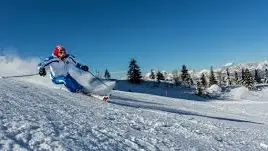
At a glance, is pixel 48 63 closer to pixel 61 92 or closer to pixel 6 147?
pixel 61 92

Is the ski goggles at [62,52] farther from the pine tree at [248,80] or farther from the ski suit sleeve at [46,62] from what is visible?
the pine tree at [248,80]

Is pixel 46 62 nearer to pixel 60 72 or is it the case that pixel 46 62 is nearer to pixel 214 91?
pixel 60 72

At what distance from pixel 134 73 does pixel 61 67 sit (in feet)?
292

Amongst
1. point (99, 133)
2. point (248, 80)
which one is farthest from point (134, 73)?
point (99, 133)

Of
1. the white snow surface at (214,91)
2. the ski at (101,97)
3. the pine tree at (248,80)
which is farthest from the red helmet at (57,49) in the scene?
the pine tree at (248,80)

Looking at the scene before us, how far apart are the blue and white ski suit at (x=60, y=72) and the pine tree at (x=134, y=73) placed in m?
86.5

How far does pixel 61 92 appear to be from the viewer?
20.3 m

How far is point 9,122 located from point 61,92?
10948 mm

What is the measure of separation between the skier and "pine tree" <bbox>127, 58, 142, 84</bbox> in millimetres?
86285

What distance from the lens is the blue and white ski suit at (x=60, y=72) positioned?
20.5 m

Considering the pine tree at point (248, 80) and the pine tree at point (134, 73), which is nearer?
the pine tree at point (134, 73)

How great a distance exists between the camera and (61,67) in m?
21.0

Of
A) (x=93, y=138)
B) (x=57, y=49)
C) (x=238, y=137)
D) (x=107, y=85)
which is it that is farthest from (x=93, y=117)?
(x=57, y=49)

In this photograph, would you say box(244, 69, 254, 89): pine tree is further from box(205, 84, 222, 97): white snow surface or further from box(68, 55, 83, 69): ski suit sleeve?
box(68, 55, 83, 69): ski suit sleeve
